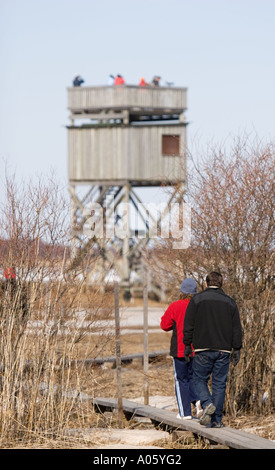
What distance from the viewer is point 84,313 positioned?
35.3ft

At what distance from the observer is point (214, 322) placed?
9.27m

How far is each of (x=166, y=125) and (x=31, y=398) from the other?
30874 millimetres

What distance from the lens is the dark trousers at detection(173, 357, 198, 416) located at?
9.98m

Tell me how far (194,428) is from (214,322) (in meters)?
1.15

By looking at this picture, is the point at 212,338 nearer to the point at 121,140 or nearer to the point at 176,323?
the point at 176,323

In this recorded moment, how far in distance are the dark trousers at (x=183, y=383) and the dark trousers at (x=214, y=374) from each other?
59 cm

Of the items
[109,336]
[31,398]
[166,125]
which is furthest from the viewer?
[166,125]

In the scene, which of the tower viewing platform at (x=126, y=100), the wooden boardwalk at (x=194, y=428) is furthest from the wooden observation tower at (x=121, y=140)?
the wooden boardwalk at (x=194, y=428)

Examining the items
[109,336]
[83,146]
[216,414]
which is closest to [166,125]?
[83,146]

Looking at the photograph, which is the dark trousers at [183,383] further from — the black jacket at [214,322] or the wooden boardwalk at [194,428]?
the black jacket at [214,322]

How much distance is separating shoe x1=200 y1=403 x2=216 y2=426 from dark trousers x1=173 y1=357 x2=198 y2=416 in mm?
763

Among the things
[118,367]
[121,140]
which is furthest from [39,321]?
[121,140]

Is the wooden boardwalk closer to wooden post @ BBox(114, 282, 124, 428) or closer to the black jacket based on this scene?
wooden post @ BBox(114, 282, 124, 428)
